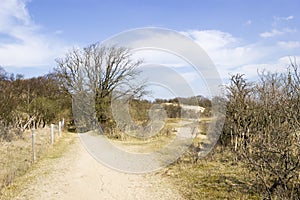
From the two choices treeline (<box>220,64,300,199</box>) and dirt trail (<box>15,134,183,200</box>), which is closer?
treeline (<box>220,64,300,199</box>)

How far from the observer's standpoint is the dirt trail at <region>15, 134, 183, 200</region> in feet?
21.5

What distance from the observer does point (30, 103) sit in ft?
65.2

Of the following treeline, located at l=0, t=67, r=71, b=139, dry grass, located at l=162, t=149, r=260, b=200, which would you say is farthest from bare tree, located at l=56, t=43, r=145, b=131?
dry grass, located at l=162, t=149, r=260, b=200

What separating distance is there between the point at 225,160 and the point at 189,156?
129 cm

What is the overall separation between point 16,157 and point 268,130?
8327 mm

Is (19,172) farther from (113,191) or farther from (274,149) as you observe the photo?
(274,149)

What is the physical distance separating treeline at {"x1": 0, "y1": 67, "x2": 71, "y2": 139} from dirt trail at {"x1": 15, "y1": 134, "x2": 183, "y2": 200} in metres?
5.42

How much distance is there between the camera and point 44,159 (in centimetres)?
1055

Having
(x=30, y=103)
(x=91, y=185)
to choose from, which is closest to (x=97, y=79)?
(x=30, y=103)

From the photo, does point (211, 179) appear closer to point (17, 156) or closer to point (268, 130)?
point (268, 130)

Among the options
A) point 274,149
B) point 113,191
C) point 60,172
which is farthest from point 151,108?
point 274,149

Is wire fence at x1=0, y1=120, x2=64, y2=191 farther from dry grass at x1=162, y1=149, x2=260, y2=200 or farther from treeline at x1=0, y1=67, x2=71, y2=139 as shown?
dry grass at x1=162, y1=149, x2=260, y2=200

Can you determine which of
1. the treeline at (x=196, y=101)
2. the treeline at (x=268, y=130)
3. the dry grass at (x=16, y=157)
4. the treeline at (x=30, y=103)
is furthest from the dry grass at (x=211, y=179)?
the treeline at (x=30, y=103)

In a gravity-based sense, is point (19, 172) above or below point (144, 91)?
below
